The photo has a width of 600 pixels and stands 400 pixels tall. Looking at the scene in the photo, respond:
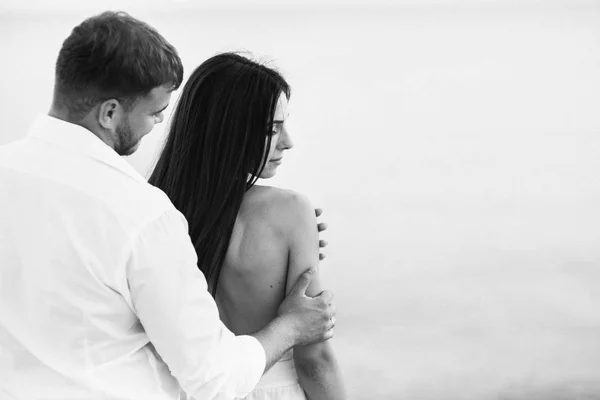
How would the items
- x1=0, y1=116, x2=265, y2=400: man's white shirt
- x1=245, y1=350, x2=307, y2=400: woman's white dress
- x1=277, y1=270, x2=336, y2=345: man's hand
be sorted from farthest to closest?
x1=245, y1=350, x2=307, y2=400: woman's white dress, x1=277, y1=270, x2=336, y2=345: man's hand, x1=0, y1=116, x2=265, y2=400: man's white shirt

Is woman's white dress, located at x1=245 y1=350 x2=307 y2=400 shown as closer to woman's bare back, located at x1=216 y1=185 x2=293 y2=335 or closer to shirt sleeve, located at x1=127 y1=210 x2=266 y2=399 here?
woman's bare back, located at x1=216 y1=185 x2=293 y2=335

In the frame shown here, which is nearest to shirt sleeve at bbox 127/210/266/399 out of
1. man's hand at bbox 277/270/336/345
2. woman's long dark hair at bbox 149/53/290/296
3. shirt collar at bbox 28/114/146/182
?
shirt collar at bbox 28/114/146/182

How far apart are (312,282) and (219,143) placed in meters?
0.32

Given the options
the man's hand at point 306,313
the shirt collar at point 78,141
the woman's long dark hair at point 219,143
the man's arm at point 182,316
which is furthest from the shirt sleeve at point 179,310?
the woman's long dark hair at point 219,143

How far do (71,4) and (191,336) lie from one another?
330 cm

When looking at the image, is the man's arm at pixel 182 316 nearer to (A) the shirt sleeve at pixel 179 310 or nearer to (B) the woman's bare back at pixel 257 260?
(A) the shirt sleeve at pixel 179 310

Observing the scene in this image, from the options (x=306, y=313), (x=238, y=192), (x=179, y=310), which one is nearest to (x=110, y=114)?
(x=179, y=310)

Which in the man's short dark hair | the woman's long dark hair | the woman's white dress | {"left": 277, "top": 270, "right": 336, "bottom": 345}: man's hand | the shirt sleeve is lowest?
the woman's white dress

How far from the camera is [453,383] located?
4.58m

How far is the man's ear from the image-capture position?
126 cm

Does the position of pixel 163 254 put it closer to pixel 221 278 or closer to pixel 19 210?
pixel 19 210

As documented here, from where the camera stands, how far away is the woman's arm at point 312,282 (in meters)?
1.65

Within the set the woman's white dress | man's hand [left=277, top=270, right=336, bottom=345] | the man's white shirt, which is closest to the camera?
the man's white shirt

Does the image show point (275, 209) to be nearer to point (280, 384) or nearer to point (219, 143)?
point (219, 143)
